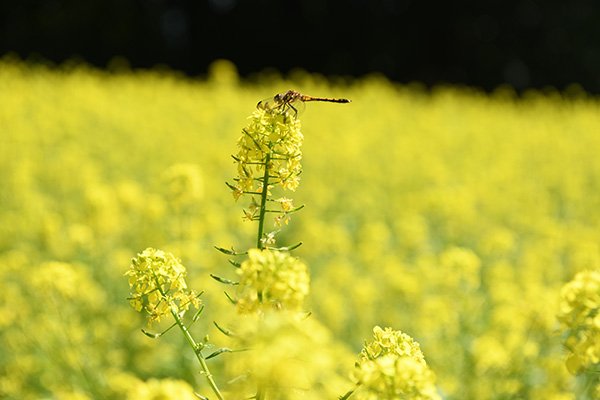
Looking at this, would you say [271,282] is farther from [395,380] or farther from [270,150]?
[270,150]

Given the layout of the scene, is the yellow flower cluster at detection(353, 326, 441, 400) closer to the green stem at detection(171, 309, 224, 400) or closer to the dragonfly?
the green stem at detection(171, 309, 224, 400)

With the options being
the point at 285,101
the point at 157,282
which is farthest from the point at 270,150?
the point at 157,282

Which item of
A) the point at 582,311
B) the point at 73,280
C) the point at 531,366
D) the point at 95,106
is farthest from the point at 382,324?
the point at 95,106

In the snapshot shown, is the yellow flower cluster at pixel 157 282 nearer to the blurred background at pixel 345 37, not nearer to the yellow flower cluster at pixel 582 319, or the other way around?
the yellow flower cluster at pixel 582 319

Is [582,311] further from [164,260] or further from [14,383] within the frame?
[14,383]

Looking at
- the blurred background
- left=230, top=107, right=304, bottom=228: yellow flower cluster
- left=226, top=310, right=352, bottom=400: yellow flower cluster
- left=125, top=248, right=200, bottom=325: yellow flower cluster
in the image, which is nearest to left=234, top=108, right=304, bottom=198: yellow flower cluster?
left=230, top=107, right=304, bottom=228: yellow flower cluster

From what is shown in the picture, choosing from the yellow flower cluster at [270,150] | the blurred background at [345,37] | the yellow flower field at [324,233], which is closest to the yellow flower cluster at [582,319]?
the yellow flower field at [324,233]
